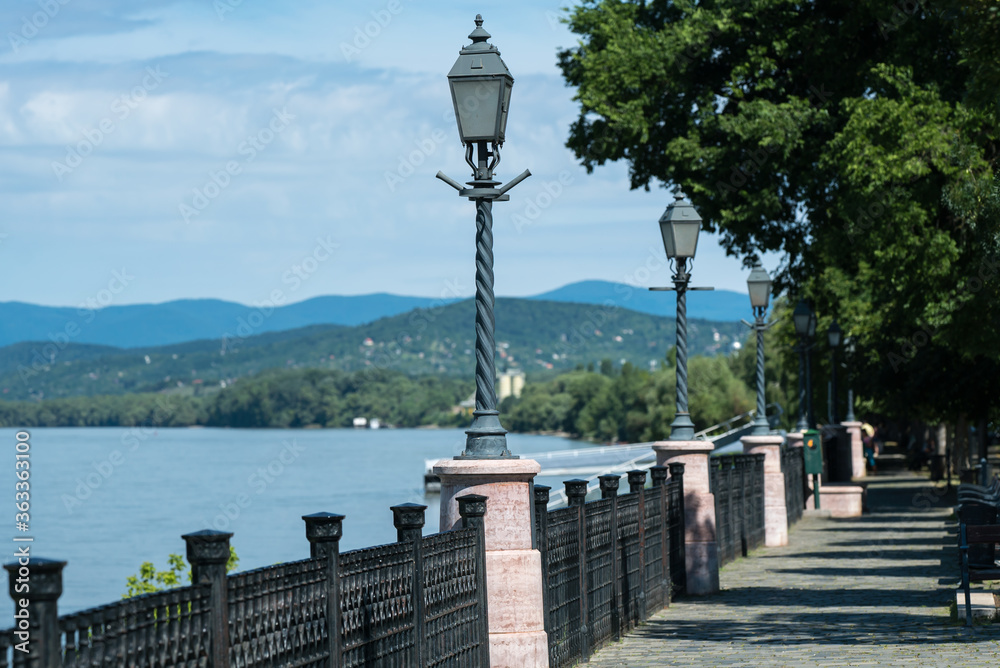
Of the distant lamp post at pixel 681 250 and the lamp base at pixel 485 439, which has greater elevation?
the distant lamp post at pixel 681 250

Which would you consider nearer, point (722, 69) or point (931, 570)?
point (931, 570)

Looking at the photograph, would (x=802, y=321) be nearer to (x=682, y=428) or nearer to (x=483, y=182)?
(x=682, y=428)

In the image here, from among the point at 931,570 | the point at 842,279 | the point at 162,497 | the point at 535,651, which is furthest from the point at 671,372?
the point at 535,651

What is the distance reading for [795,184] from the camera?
26719 millimetres

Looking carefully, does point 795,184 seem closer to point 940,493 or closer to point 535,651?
point 940,493

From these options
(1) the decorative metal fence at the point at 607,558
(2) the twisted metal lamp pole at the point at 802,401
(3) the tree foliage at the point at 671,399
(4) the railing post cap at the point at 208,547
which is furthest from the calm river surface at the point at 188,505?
(3) the tree foliage at the point at 671,399

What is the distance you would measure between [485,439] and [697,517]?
8.04m

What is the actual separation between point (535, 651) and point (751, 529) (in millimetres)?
13471

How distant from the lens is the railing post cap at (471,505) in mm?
8539

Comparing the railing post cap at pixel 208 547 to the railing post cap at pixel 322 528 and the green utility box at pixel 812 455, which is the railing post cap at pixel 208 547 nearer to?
the railing post cap at pixel 322 528

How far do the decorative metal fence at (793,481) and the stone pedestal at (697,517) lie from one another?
991cm

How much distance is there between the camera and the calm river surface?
172 ft

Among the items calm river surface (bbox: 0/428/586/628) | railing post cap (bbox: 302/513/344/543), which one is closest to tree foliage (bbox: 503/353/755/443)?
calm river surface (bbox: 0/428/586/628)

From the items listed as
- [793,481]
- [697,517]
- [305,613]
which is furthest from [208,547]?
[793,481]
